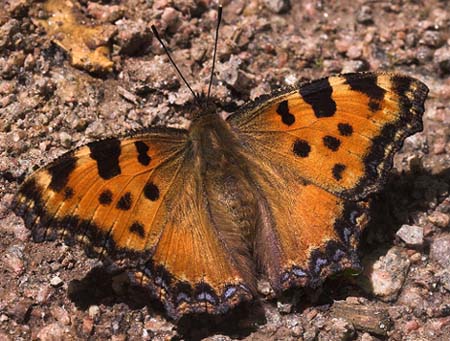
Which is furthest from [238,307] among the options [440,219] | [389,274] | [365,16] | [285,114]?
[365,16]

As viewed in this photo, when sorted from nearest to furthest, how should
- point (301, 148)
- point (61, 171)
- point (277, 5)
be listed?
point (61, 171) → point (301, 148) → point (277, 5)

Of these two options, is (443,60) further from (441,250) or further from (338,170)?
(338,170)

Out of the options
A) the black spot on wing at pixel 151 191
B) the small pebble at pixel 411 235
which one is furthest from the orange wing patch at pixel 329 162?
the black spot on wing at pixel 151 191

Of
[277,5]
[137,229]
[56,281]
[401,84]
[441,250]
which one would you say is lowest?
[441,250]

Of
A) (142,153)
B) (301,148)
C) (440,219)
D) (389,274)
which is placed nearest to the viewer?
(142,153)

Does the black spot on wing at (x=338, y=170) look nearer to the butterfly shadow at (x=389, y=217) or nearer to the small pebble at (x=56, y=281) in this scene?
the butterfly shadow at (x=389, y=217)

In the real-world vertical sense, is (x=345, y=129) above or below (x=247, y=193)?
above

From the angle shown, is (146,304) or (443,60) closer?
(146,304)

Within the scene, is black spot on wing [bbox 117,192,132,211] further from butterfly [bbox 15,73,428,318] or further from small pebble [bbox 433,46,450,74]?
small pebble [bbox 433,46,450,74]
